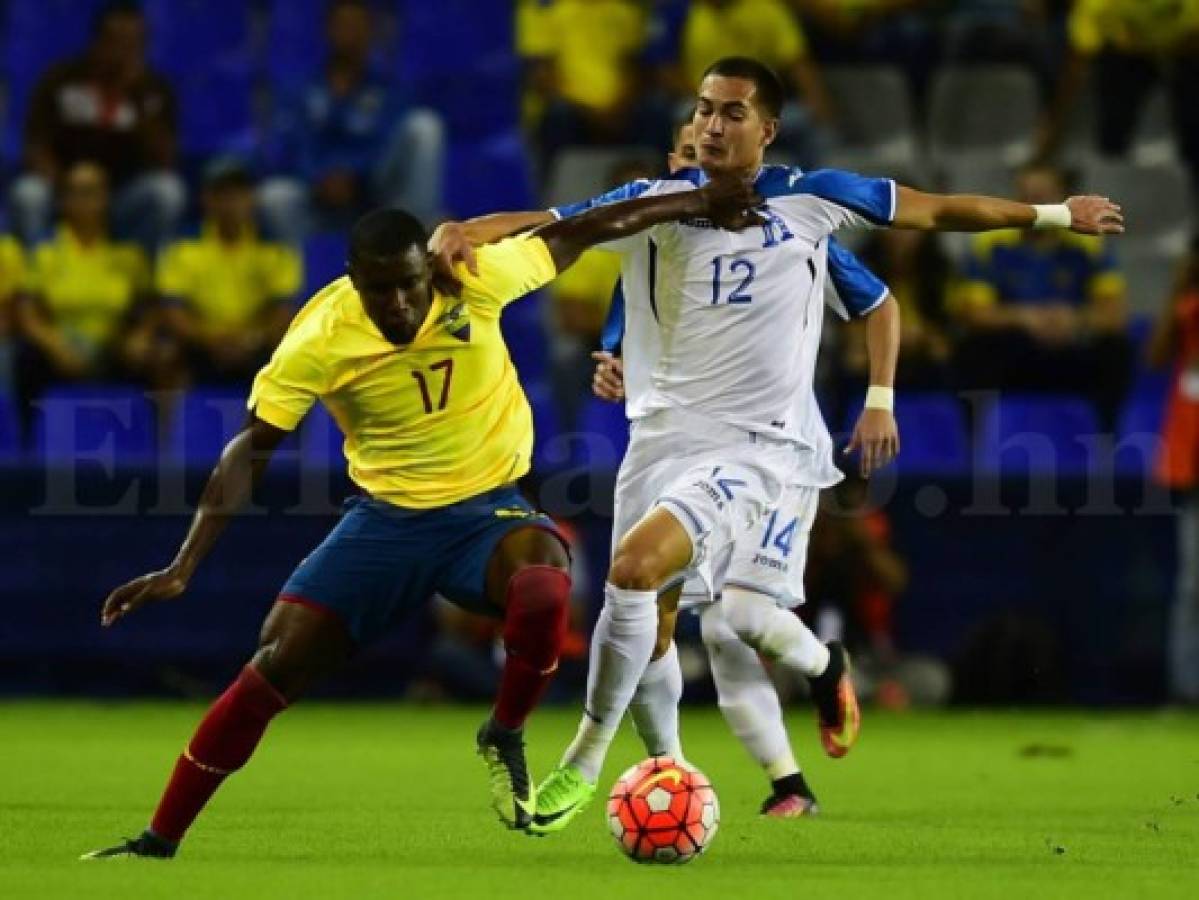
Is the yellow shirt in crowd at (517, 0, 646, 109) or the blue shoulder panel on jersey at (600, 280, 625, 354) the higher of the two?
the yellow shirt in crowd at (517, 0, 646, 109)

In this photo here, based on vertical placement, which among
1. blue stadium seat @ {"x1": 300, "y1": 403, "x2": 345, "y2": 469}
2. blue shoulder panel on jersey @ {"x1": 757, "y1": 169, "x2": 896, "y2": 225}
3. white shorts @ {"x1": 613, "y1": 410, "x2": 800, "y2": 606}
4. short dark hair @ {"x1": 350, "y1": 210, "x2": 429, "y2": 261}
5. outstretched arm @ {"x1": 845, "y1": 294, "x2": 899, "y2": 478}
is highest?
blue shoulder panel on jersey @ {"x1": 757, "y1": 169, "x2": 896, "y2": 225}

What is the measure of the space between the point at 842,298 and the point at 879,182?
71 cm

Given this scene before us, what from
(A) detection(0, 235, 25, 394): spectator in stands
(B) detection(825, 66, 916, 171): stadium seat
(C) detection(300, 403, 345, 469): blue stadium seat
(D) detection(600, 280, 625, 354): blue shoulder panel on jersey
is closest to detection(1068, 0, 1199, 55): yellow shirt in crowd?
(B) detection(825, 66, 916, 171): stadium seat

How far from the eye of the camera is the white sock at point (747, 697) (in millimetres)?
8875

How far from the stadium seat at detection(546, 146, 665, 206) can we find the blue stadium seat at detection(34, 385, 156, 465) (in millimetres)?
3216

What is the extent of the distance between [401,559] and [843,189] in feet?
6.40

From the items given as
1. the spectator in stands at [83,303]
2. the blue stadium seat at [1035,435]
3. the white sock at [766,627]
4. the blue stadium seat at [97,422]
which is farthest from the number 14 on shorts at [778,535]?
the spectator in stands at [83,303]

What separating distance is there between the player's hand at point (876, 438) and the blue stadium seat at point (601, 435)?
5.77m

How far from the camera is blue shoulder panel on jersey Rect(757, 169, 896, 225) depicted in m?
8.22

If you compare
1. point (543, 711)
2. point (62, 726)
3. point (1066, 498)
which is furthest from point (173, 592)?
point (1066, 498)

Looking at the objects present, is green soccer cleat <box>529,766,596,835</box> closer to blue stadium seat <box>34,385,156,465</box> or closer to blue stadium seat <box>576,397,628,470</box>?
blue stadium seat <box>576,397,628,470</box>

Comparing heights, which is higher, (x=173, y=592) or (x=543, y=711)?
(x=173, y=592)

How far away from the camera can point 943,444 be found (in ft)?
49.0

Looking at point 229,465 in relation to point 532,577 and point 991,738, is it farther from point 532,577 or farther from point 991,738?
point 991,738
